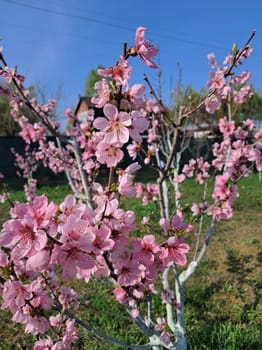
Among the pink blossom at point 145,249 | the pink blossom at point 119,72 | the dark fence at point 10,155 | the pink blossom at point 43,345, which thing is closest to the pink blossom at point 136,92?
the pink blossom at point 119,72

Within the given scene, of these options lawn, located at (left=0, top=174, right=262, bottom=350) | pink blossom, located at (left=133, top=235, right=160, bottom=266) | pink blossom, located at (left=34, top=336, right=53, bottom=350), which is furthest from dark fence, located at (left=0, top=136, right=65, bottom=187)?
pink blossom, located at (left=133, top=235, right=160, bottom=266)

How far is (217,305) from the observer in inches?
144

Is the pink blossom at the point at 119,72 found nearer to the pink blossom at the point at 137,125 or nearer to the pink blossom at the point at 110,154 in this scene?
the pink blossom at the point at 137,125

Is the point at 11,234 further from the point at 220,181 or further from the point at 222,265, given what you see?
the point at 222,265

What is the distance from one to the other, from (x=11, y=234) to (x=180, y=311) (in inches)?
78.3

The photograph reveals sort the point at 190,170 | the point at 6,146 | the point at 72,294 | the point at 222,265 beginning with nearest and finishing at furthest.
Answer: the point at 72,294 → the point at 222,265 → the point at 190,170 → the point at 6,146

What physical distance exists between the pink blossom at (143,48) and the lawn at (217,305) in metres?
1.46

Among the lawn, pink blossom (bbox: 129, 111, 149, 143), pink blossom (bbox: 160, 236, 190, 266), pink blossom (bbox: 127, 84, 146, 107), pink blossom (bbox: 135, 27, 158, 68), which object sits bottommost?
the lawn

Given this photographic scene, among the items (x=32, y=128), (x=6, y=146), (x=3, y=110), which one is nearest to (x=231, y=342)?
(x=32, y=128)

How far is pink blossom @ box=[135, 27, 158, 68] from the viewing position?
44.9 inches

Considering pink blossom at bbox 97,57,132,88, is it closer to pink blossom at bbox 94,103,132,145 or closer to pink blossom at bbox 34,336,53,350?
pink blossom at bbox 94,103,132,145

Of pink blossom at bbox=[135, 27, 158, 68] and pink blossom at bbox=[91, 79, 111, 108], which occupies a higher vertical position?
pink blossom at bbox=[135, 27, 158, 68]

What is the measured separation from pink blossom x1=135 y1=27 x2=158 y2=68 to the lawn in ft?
4.80

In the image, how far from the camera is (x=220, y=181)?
2.51 m
